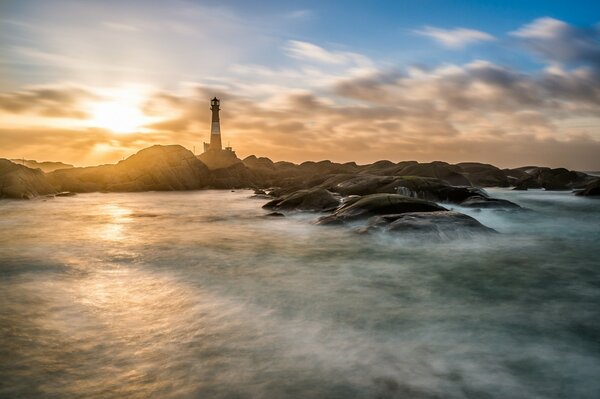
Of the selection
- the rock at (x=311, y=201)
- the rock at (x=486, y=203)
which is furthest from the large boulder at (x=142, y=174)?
the rock at (x=486, y=203)

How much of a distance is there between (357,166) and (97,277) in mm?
94490

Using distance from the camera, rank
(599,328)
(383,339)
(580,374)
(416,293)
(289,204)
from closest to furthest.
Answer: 1. (580,374)
2. (383,339)
3. (599,328)
4. (416,293)
5. (289,204)

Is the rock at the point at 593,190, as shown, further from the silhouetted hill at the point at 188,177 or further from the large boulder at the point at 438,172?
the large boulder at the point at 438,172

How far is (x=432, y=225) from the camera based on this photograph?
49.5 ft

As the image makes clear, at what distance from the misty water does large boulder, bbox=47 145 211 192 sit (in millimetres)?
52765

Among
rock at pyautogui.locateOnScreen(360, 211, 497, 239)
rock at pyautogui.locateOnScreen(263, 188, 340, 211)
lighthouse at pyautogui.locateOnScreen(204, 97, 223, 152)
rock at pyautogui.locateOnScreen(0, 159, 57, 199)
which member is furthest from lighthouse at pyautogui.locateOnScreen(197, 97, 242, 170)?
rock at pyautogui.locateOnScreen(360, 211, 497, 239)

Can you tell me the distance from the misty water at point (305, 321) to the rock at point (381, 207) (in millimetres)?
4126

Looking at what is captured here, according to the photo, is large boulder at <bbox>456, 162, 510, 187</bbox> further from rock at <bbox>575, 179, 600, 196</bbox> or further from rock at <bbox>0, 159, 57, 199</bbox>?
rock at <bbox>0, 159, 57, 199</bbox>

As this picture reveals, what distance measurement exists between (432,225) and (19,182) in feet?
162

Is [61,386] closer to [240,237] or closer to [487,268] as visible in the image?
[487,268]

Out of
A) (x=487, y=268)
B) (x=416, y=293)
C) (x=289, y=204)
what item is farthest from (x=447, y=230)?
(x=289, y=204)

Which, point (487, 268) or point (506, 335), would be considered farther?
point (487, 268)

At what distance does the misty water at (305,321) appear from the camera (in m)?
4.61

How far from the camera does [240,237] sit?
1736 centimetres
